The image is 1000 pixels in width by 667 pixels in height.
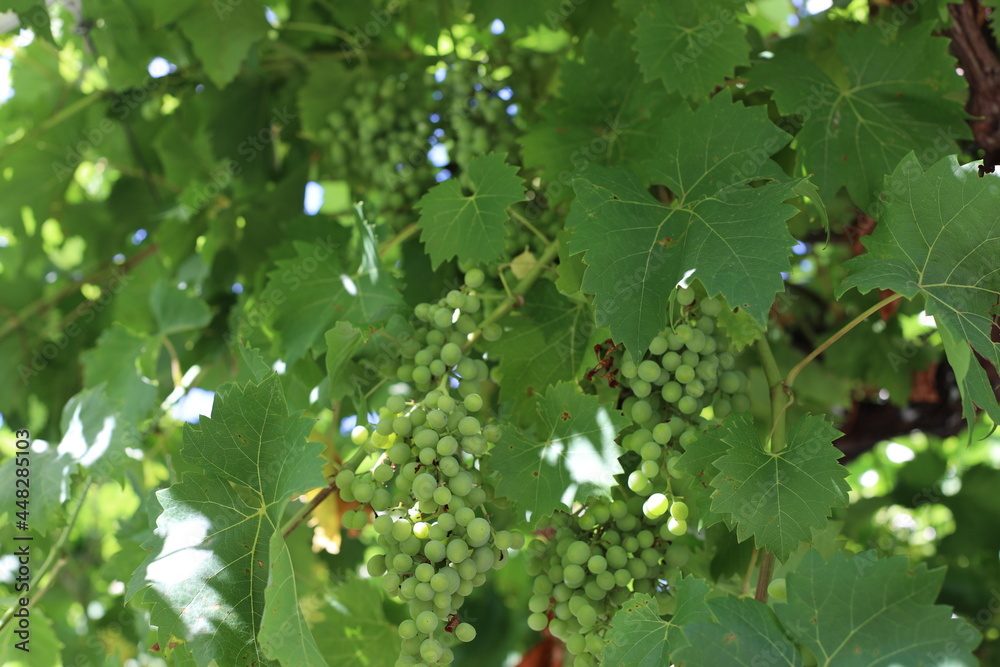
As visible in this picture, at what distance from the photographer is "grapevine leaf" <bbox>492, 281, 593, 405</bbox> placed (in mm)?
1476

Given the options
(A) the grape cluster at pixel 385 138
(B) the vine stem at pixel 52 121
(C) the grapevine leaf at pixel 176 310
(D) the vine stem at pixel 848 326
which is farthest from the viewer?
(B) the vine stem at pixel 52 121

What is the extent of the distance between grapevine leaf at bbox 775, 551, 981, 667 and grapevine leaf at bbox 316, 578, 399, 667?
0.91 metres

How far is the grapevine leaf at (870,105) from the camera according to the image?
4.88 ft

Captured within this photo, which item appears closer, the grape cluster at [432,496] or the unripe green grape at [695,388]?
the grape cluster at [432,496]

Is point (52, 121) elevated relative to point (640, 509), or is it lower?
elevated

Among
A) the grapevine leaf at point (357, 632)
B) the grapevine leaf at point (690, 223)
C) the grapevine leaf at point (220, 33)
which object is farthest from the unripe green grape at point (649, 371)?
the grapevine leaf at point (220, 33)

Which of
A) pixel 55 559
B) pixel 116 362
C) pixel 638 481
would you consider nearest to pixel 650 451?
pixel 638 481

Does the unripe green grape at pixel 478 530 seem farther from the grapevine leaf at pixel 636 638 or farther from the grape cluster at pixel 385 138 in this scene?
the grape cluster at pixel 385 138

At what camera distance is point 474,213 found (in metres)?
1.45

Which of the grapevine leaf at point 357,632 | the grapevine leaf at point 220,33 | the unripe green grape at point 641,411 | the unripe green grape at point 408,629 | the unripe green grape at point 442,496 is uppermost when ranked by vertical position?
the grapevine leaf at point 220,33

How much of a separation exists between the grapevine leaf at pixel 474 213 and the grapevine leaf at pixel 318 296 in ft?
0.46

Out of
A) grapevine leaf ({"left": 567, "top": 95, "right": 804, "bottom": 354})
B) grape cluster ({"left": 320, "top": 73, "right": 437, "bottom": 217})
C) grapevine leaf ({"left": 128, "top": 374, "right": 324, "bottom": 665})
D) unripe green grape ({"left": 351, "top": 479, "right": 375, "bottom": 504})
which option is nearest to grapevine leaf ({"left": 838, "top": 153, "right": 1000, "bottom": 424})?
grapevine leaf ({"left": 567, "top": 95, "right": 804, "bottom": 354})

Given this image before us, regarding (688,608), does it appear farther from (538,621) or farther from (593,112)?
(593,112)

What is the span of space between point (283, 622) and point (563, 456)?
1.61 ft
